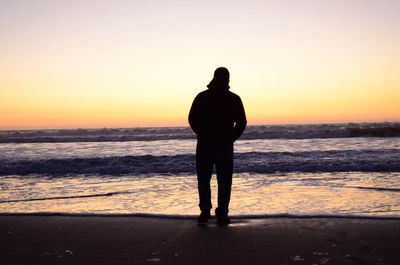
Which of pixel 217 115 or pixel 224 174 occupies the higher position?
pixel 217 115

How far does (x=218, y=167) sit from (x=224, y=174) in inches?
4.2

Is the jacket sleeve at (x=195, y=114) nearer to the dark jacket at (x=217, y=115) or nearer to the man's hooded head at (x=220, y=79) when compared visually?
the dark jacket at (x=217, y=115)

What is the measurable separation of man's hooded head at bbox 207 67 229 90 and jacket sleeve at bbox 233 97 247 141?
242mm

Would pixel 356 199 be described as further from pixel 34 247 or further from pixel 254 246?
pixel 34 247

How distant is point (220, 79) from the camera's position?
4488 millimetres

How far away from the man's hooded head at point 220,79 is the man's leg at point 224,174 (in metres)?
0.67

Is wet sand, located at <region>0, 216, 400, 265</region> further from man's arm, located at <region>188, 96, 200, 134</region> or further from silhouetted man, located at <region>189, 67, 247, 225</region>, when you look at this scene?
man's arm, located at <region>188, 96, 200, 134</region>

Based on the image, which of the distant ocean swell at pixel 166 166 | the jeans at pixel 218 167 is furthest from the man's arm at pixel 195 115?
the distant ocean swell at pixel 166 166

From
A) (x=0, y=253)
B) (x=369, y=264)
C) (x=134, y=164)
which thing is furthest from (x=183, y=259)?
(x=134, y=164)

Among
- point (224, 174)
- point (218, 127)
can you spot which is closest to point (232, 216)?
point (224, 174)

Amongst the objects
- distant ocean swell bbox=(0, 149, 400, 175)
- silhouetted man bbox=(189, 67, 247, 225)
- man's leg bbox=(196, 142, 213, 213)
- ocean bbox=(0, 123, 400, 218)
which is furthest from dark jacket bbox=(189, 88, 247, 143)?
distant ocean swell bbox=(0, 149, 400, 175)

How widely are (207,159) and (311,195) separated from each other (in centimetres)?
271

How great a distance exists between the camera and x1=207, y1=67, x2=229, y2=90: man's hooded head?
4.48 m

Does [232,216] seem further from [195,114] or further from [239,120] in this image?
[195,114]
